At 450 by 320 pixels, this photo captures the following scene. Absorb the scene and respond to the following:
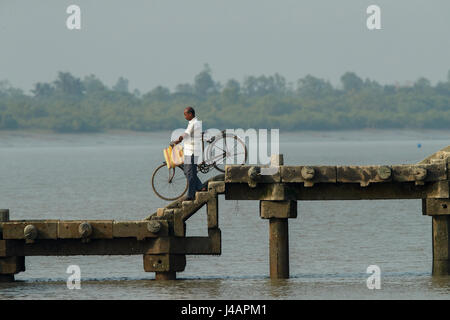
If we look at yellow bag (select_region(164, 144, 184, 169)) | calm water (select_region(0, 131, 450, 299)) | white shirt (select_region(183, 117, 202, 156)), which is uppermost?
white shirt (select_region(183, 117, 202, 156))

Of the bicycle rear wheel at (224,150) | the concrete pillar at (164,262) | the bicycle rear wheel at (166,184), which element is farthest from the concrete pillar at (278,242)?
the bicycle rear wheel at (166,184)

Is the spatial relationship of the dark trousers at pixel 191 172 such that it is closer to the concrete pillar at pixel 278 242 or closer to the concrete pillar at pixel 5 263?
the concrete pillar at pixel 278 242

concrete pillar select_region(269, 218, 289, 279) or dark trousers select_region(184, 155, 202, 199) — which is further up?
dark trousers select_region(184, 155, 202, 199)

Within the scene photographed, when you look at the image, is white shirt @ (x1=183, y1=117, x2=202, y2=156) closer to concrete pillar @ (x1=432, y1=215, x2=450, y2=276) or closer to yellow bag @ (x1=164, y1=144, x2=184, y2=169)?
yellow bag @ (x1=164, y1=144, x2=184, y2=169)

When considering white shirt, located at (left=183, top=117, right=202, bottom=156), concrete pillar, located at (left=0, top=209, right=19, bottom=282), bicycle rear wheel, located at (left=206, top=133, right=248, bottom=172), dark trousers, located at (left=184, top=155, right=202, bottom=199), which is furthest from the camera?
bicycle rear wheel, located at (left=206, top=133, right=248, bottom=172)

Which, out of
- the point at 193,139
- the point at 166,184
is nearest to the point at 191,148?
the point at 193,139

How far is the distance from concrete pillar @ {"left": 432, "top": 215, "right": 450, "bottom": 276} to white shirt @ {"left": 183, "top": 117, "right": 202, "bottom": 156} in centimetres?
547

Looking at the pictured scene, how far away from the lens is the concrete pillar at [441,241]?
81.5ft

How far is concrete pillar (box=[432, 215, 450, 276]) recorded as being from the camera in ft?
81.5

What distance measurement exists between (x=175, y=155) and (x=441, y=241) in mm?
6203

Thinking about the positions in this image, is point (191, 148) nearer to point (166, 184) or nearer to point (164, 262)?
point (166, 184)

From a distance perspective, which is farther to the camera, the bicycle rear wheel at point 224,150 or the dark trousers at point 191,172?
the bicycle rear wheel at point 224,150

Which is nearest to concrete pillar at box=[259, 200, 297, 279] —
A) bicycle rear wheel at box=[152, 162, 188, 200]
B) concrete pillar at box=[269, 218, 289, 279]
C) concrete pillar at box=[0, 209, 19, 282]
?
concrete pillar at box=[269, 218, 289, 279]
